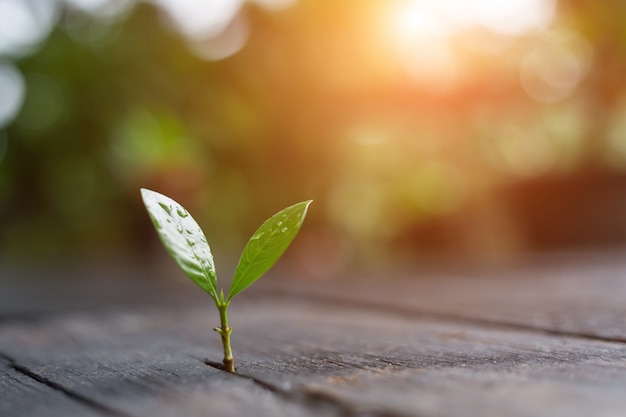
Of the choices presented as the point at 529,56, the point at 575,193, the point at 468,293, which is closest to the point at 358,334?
the point at 468,293

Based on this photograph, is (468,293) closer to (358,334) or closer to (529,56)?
(358,334)

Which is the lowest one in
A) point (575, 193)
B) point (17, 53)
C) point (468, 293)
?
point (468, 293)

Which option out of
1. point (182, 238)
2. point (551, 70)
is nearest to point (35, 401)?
point (182, 238)

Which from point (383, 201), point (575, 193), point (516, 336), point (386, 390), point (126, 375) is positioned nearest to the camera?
point (386, 390)

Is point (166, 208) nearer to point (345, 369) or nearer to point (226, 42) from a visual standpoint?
point (345, 369)

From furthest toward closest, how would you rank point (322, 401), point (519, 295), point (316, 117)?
1. point (316, 117)
2. point (519, 295)
3. point (322, 401)

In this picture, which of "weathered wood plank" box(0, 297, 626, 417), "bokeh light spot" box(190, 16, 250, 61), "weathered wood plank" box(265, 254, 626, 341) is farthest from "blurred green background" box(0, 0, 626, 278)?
"weathered wood plank" box(0, 297, 626, 417)

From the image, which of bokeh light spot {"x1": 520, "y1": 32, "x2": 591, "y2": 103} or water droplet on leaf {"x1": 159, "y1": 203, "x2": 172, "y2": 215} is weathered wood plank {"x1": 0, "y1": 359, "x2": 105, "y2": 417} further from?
bokeh light spot {"x1": 520, "y1": 32, "x2": 591, "y2": 103}
